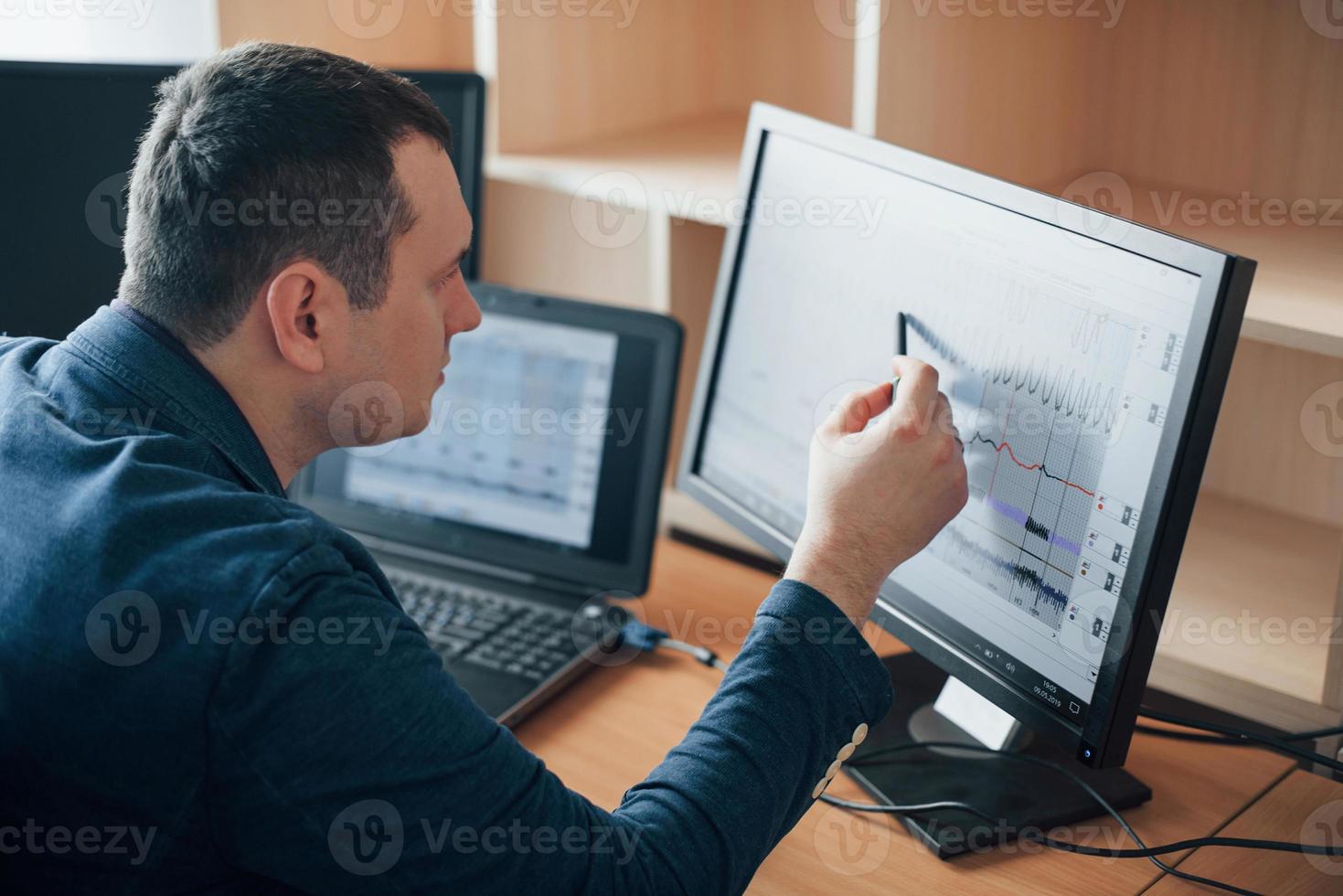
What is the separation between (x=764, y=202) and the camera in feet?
3.88

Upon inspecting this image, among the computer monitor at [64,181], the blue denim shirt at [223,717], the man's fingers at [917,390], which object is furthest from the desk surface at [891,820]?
the computer monitor at [64,181]

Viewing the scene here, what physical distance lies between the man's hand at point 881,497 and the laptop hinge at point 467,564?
48 cm

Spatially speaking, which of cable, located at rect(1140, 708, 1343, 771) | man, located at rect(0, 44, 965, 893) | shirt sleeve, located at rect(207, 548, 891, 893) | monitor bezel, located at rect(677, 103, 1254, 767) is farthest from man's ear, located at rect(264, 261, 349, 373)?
cable, located at rect(1140, 708, 1343, 771)

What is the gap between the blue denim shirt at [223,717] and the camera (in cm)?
66

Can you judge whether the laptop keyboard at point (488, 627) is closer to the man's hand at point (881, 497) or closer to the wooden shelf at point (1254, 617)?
the man's hand at point (881, 497)

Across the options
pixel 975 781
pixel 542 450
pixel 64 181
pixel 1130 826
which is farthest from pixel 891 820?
pixel 64 181

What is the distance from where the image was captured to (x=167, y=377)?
78cm

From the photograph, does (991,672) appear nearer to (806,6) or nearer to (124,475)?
(124,475)

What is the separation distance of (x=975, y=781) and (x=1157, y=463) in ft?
1.12

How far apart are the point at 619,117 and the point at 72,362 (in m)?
0.94

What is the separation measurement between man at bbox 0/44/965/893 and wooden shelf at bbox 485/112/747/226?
413 millimetres

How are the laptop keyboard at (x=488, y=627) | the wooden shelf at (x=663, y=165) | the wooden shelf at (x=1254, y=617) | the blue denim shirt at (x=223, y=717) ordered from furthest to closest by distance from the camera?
the wooden shelf at (x=663, y=165)
the laptop keyboard at (x=488, y=627)
the wooden shelf at (x=1254, y=617)
the blue denim shirt at (x=223, y=717)

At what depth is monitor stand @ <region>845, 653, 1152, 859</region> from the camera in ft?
3.11

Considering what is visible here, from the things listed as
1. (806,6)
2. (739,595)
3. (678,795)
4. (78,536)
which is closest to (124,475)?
(78,536)
